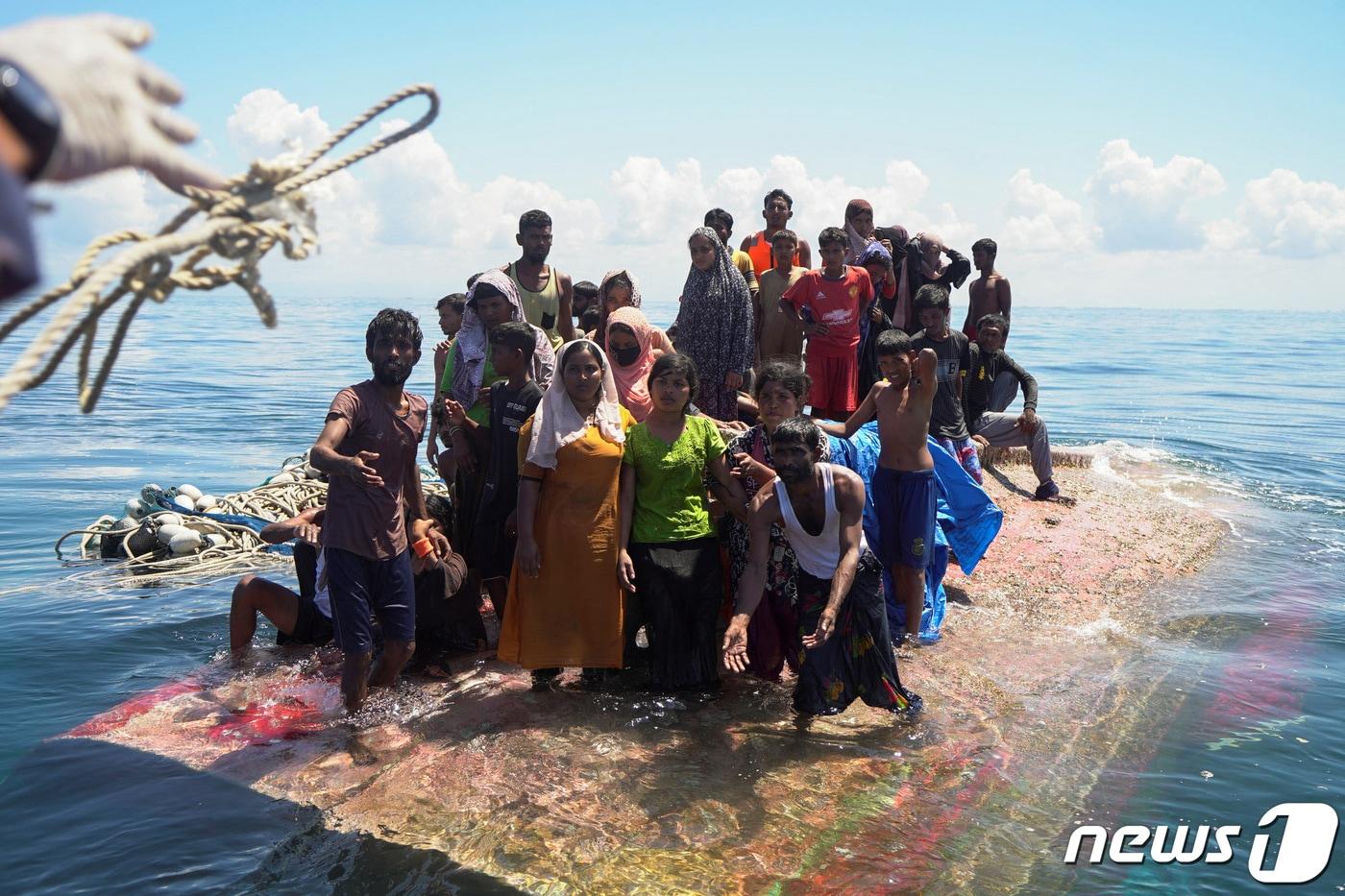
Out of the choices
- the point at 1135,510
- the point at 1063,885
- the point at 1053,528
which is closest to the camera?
the point at 1063,885

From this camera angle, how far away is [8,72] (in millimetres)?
1129

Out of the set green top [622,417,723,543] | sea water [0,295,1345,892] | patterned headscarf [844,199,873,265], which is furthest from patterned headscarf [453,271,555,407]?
patterned headscarf [844,199,873,265]

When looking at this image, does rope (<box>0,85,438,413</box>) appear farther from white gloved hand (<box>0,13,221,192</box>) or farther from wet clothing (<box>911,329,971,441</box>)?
wet clothing (<box>911,329,971,441</box>)

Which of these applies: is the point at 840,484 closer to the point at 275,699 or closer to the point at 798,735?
the point at 798,735

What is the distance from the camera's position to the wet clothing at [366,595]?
4652 mm

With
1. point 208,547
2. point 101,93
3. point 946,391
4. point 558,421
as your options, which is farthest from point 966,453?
point 101,93

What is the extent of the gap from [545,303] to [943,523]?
2913 millimetres

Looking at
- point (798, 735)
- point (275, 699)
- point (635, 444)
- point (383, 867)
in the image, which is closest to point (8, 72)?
point (383, 867)

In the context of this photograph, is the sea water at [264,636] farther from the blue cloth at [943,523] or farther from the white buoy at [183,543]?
the blue cloth at [943,523]

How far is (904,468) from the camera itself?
5.96 metres

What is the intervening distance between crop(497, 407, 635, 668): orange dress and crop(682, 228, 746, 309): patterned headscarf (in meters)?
2.26

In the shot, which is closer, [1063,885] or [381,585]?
[1063,885]

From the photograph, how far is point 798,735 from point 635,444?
5.21ft

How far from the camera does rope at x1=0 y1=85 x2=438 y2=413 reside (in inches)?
61.1
